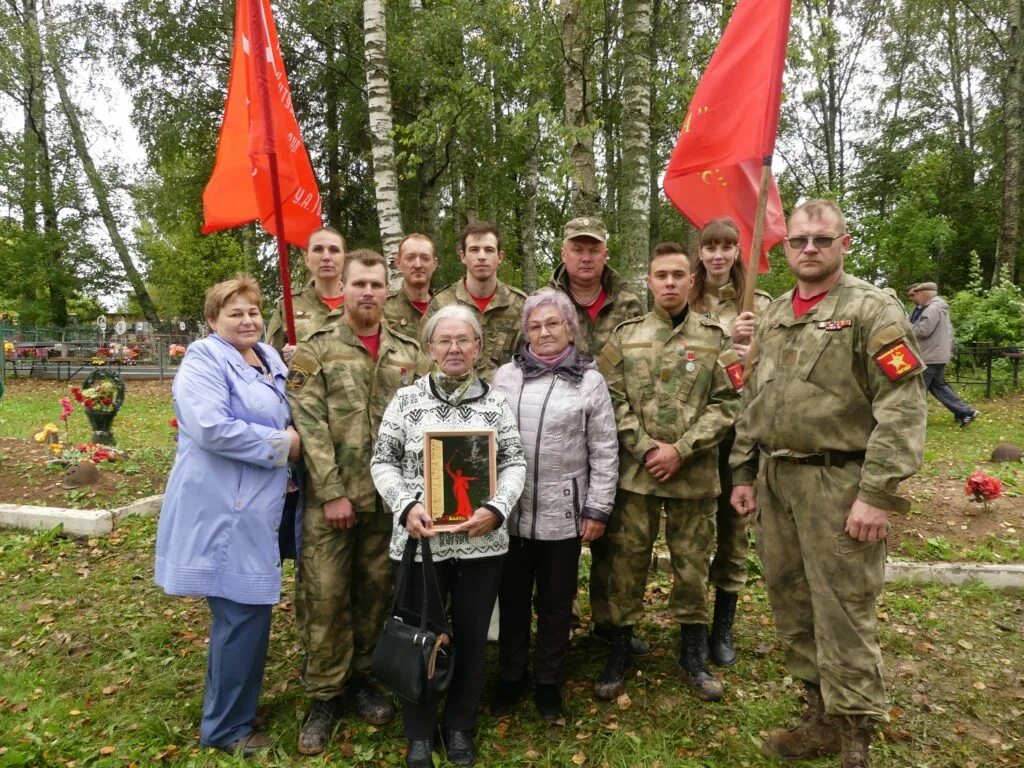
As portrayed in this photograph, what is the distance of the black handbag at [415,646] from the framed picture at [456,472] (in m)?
A: 0.18

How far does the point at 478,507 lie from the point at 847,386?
162 cm

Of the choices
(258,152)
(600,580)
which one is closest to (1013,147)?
(600,580)

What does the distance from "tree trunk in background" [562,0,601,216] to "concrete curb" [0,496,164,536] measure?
5562mm

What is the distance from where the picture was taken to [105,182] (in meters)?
24.6

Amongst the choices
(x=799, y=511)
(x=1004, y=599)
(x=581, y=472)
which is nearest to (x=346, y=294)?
(x=581, y=472)

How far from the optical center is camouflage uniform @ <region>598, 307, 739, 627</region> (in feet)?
11.5

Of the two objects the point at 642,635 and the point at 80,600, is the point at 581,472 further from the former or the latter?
the point at 80,600

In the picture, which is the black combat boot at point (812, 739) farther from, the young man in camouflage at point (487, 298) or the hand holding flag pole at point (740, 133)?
the young man in camouflage at point (487, 298)

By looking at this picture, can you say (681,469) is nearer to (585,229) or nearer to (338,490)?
(585,229)

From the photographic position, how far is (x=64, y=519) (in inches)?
238

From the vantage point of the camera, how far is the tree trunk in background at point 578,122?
7.89m

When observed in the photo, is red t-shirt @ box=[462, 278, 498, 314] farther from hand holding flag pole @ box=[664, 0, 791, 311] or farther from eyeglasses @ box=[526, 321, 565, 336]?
hand holding flag pole @ box=[664, 0, 791, 311]

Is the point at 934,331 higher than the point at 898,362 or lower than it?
higher

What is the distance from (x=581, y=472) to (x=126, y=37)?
838 inches
